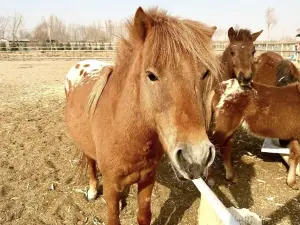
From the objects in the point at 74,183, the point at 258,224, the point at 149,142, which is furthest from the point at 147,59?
the point at 74,183

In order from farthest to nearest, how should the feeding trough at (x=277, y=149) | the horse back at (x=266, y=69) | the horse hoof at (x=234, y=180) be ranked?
the horse back at (x=266, y=69) → the feeding trough at (x=277, y=149) → the horse hoof at (x=234, y=180)

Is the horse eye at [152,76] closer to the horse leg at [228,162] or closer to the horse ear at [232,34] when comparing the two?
the horse leg at [228,162]

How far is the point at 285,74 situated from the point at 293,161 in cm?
260

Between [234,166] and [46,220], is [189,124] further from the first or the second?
[234,166]

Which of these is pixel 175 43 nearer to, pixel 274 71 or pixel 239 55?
pixel 239 55

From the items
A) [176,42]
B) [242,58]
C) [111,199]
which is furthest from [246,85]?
[176,42]

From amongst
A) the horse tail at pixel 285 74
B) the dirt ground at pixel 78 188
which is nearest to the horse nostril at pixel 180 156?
the dirt ground at pixel 78 188

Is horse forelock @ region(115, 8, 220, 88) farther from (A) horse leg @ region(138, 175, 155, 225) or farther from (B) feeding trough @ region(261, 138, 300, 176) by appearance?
(B) feeding trough @ region(261, 138, 300, 176)

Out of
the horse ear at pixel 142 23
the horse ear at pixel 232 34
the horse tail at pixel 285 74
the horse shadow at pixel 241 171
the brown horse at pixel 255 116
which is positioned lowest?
the horse shadow at pixel 241 171

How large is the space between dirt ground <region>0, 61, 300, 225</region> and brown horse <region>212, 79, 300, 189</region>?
1.35ft

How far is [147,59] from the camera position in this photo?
179 cm

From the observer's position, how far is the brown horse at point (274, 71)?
241 inches

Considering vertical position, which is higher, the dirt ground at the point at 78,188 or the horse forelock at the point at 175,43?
the horse forelock at the point at 175,43

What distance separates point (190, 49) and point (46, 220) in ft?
8.89
